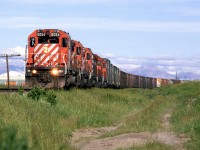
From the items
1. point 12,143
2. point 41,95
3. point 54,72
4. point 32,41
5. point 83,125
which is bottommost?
point 83,125

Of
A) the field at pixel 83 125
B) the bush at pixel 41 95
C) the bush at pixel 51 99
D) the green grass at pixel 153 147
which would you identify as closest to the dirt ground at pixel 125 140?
the field at pixel 83 125

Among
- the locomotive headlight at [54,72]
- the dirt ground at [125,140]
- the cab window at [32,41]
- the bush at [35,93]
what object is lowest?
the dirt ground at [125,140]

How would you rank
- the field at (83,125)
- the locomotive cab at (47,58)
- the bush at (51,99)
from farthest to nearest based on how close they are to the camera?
the locomotive cab at (47,58)
the bush at (51,99)
the field at (83,125)

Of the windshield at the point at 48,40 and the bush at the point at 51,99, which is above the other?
the windshield at the point at 48,40

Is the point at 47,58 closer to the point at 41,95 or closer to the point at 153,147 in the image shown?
the point at 41,95

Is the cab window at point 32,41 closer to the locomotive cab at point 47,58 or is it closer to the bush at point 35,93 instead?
the locomotive cab at point 47,58

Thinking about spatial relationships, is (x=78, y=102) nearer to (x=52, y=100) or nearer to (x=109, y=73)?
(x=52, y=100)

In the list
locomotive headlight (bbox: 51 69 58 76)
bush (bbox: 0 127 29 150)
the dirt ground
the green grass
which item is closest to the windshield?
locomotive headlight (bbox: 51 69 58 76)

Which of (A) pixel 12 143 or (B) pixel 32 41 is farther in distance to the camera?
(B) pixel 32 41

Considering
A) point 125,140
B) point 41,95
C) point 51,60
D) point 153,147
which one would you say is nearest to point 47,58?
point 51,60

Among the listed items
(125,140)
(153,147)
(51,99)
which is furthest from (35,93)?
(153,147)

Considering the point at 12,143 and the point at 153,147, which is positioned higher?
the point at 12,143

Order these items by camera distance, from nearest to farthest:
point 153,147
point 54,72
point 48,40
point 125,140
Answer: point 153,147
point 125,140
point 54,72
point 48,40

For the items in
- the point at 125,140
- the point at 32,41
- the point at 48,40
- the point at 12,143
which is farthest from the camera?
the point at 48,40
